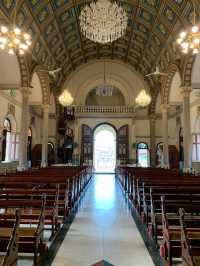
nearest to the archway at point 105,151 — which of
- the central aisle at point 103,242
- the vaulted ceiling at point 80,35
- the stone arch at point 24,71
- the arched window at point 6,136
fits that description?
the vaulted ceiling at point 80,35

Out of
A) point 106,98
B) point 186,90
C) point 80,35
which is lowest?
point 186,90

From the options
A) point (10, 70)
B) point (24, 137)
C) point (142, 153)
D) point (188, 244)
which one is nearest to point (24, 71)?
point (10, 70)

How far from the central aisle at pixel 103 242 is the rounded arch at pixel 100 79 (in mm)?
19496

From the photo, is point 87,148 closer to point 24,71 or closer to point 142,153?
point 142,153

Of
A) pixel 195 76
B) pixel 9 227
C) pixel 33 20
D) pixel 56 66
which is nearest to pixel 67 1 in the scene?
pixel 33 20

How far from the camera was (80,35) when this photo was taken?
18688mm

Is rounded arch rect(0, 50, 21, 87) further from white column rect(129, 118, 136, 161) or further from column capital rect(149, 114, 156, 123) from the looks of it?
column capital rect(149, 114, 156, 123)

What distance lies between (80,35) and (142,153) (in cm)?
1262

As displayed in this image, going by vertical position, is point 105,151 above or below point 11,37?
below

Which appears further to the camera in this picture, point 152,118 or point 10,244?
point 152,118

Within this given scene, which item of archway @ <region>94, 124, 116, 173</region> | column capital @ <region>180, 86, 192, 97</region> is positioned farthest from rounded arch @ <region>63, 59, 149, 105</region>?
column capital @ <region>180, 86, 192, 97</region>

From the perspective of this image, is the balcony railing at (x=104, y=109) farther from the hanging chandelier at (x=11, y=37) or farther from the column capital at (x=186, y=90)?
the hanging chandelier at (x=11, y=37)

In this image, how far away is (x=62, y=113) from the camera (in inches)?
963

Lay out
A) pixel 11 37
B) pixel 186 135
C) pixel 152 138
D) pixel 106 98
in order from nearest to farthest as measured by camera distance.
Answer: pixel 11 37
pixel 186 135
pixel 152 138
pixel 106 98
